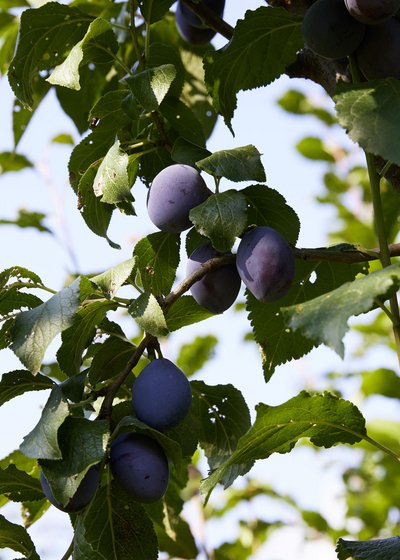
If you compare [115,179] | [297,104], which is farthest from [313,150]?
[115,179]

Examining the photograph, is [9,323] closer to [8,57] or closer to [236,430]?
[236,430]

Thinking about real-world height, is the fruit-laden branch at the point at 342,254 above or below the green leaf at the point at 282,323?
above

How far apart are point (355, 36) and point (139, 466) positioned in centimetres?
58

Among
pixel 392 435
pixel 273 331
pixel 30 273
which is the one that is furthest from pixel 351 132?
pixel 392 435

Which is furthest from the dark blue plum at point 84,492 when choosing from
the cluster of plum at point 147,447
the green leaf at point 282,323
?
the green leaf at point 282,323

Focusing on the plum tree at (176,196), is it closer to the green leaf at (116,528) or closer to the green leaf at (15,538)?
the green leaf at (116,528)

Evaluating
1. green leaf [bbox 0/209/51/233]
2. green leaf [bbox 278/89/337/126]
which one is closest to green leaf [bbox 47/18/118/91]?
green leaf [bbox 0/209/51/233]

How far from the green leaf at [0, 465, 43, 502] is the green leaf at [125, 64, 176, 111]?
1.74 ft

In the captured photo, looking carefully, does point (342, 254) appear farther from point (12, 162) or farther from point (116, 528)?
point (12, 162)

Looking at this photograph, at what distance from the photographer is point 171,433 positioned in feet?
3.92

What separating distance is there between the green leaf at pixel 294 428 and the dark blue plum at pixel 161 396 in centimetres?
9

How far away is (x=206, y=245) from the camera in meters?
1.14

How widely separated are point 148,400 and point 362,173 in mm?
2857

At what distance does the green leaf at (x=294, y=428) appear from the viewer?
1.05 meters
